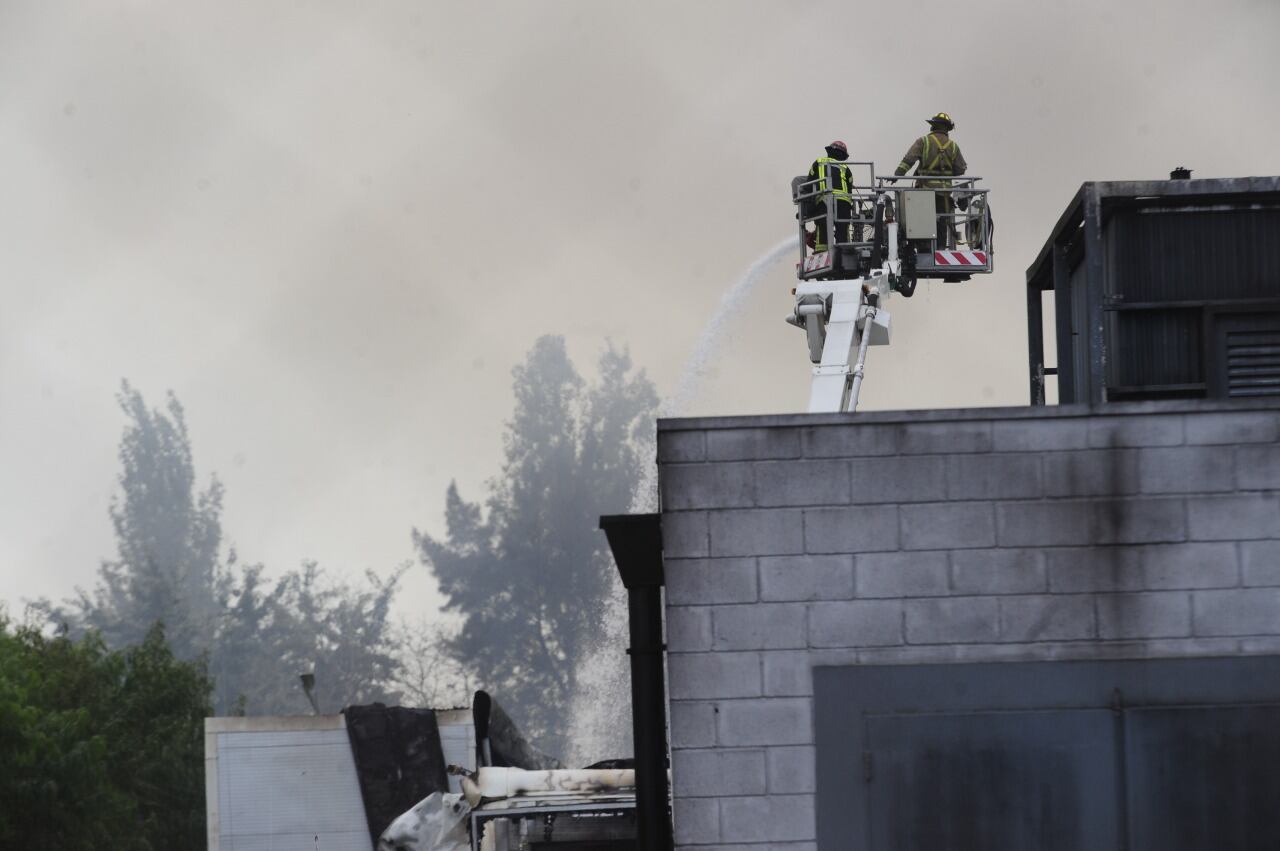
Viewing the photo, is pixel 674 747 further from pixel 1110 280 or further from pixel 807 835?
pixel 1110 280

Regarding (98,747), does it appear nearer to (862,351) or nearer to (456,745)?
(456,745)

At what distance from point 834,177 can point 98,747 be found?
22.9 metres

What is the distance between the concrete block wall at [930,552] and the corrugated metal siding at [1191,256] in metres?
2.82

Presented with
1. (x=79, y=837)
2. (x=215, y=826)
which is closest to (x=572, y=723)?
(x=79, y=837)

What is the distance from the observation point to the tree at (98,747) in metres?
37.0

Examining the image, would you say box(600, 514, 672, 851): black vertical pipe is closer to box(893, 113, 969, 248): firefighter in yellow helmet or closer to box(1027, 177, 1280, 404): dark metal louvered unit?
box(1027, 177, 1280, 404): dark metal louvered unit

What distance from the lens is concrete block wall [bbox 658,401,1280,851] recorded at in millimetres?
11078

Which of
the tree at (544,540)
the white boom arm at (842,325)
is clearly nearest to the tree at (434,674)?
the tree at (544,540)

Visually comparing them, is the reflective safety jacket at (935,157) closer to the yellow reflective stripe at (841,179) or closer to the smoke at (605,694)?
the yellow reflective stripe at (841,179)

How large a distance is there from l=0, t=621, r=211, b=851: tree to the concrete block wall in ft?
93.0

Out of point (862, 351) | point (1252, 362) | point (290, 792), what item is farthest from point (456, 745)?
point (1252, 362)

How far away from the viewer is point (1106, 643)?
439 inches

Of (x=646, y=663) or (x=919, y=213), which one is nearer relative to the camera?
(x=646, y=663)

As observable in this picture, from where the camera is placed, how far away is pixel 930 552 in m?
11.2
